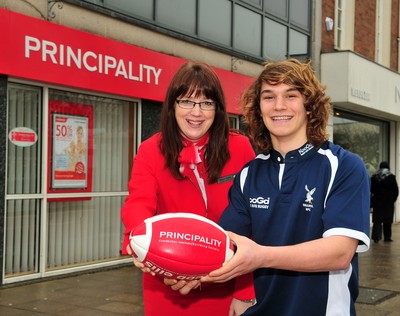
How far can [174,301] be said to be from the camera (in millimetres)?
2842

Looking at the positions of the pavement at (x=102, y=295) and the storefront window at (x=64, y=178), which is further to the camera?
the storefront window at (x=64, y=178)

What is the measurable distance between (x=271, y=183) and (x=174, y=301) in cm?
89

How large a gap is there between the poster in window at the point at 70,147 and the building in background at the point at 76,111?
15mm

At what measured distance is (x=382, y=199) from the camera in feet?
42.8

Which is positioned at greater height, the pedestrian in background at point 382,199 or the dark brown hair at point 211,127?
A: the dark brown hair at point 211,127

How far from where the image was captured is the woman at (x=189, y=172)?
2.86 m

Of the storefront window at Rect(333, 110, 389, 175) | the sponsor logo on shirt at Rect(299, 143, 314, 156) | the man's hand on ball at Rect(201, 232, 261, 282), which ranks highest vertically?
the storefront window at Rect(333, 110, 389, 175)

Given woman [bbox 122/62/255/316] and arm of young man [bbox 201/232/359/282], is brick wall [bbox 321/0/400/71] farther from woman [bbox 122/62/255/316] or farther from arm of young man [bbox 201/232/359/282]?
arm of young man [bbox 201/232/359/282]

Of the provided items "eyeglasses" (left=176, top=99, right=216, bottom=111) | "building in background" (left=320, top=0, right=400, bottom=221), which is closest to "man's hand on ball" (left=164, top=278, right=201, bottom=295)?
"eyeglasses" (left=176, top=99, right=216, bottom=111)

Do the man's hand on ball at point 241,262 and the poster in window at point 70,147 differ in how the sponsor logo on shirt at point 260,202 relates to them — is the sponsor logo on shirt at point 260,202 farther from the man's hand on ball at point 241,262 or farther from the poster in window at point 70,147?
the poster in window at point 70,147

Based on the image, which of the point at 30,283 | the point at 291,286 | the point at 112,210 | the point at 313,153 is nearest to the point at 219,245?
the point at 291,286

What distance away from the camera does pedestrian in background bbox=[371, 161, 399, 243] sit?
42.7 ft

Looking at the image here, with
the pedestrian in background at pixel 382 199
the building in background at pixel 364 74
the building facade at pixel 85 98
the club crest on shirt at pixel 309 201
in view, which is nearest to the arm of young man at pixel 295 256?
the club crest on shirt at pixel 309 201

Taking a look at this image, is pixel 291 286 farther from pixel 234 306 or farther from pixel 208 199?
pixel 208 199
